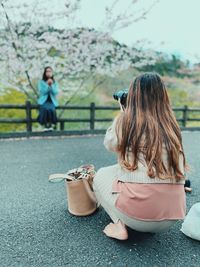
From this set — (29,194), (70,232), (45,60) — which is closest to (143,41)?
(45,60)

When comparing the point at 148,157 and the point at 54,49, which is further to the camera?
the point at 54,49

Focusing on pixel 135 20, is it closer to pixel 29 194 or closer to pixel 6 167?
pixel 6 167

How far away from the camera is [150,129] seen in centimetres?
170

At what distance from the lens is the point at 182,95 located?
11164mm

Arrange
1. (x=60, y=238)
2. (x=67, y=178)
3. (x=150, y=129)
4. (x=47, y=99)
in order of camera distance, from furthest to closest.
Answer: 1. (x=47, y=99)
2. (x=67, y=178)
3. (x=60, y=238)
4. (x=150, y=129)

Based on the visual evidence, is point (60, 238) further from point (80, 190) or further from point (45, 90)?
point (45, 90)

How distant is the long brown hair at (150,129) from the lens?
170cm

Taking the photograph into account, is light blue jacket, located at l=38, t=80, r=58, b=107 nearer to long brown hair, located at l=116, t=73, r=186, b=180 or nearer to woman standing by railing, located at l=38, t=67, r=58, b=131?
woman standing by railing, located at l=38, t=67, r=58, b=131

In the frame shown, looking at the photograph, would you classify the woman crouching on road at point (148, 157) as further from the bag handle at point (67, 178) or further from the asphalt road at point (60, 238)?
the bag handle at point (67, 178)

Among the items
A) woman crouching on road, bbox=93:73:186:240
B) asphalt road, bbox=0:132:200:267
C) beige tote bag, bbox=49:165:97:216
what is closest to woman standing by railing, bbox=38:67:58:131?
asphalt road, bbox=0:132:200:267

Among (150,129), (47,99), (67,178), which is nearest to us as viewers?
(150,129)

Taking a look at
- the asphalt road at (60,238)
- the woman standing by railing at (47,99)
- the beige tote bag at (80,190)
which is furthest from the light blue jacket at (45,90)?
the beige tote bag at (80,190)

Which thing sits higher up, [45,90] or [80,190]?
[45,90]

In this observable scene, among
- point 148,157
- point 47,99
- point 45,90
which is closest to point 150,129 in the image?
point 148,157
